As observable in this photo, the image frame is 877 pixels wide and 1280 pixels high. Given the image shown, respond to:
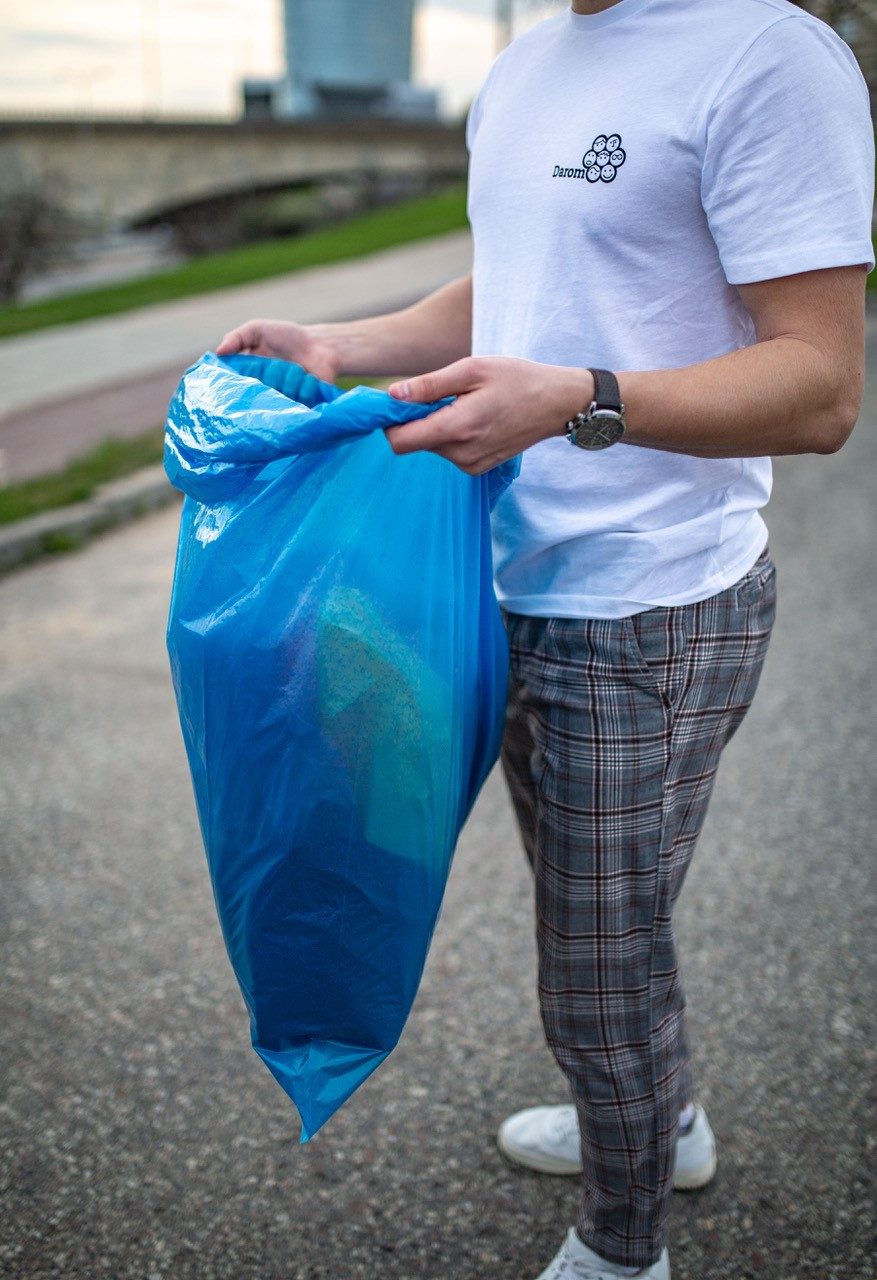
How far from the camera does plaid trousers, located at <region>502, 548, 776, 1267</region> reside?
1409 mm

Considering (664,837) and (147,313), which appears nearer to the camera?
(664,837)

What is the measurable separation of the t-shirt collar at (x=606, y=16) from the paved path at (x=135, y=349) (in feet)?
18.1

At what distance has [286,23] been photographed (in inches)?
3949

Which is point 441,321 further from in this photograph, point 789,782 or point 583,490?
point 789,782

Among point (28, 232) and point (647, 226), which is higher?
point (647, 226)

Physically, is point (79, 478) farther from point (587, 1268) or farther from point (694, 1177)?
point (587, 1268)

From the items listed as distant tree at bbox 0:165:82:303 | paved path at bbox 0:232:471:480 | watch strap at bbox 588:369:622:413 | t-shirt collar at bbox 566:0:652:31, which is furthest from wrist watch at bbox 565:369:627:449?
distant tree at bbox 0:165:82:303

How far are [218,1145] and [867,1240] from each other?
3.76 ft

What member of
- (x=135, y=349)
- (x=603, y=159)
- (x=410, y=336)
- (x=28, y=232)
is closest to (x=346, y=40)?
(x=28, y=232)

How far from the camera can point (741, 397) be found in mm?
1199

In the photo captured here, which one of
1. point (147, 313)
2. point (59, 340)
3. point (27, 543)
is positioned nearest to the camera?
point (27, 543)

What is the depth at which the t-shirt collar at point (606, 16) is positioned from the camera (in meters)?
1.33

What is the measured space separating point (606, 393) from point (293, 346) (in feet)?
2.26

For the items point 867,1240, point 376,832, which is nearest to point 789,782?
point 867,1240
